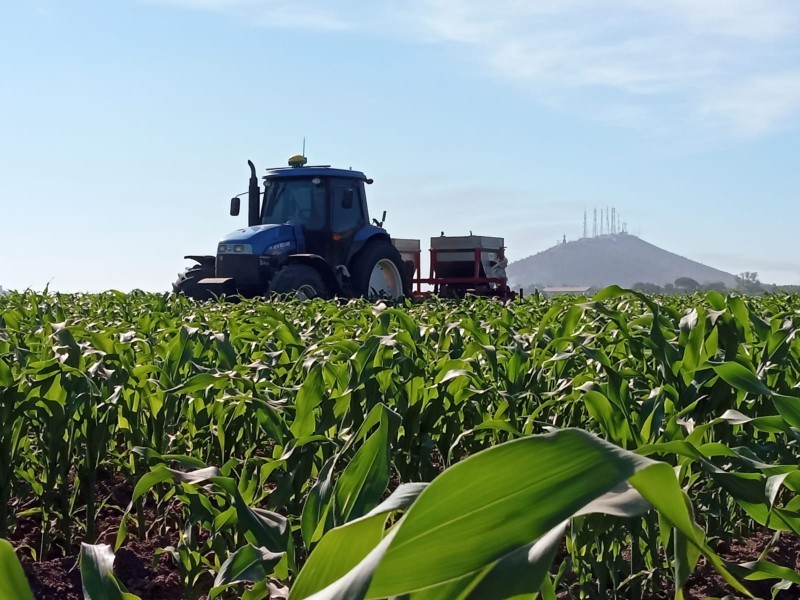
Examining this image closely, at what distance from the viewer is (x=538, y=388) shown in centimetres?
298

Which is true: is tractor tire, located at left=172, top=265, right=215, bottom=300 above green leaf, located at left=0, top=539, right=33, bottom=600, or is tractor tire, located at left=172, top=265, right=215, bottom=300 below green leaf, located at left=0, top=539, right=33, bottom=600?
above

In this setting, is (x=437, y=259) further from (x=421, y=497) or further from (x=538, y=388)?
(x=421, y=497)

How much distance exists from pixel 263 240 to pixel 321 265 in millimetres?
842

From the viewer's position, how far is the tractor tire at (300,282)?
11.6 meters

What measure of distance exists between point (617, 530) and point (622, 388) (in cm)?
38

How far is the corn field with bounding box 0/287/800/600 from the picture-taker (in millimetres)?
597

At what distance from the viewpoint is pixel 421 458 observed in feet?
8.49

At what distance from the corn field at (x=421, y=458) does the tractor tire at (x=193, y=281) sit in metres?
8.51

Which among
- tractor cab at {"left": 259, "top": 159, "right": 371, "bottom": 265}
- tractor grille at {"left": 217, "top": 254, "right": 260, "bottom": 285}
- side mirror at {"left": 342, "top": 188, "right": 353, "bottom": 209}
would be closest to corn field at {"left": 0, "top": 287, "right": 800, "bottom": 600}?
tractor grille at {"left": 217, "top": 254, "right": 260, "bottom": 285}

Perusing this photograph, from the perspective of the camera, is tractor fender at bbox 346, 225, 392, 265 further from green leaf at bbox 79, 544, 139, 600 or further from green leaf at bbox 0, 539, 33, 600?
green leaf at bbox 0, 539, 33, 600

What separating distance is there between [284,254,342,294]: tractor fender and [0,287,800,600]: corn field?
7867mm

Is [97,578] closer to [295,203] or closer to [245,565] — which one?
[245,565]

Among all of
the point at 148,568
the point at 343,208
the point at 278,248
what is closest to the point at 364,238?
the point at 343,208

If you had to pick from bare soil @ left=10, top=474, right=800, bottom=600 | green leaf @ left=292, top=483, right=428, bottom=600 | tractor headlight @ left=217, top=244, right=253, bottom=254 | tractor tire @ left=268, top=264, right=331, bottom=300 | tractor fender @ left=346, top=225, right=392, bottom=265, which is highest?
tractor fender @ left=346, top=225, right=392, bottom=265
